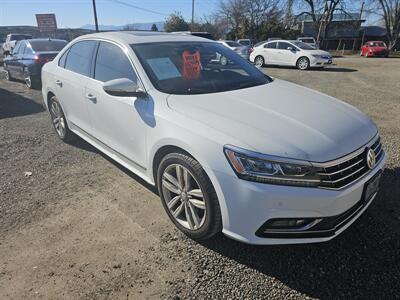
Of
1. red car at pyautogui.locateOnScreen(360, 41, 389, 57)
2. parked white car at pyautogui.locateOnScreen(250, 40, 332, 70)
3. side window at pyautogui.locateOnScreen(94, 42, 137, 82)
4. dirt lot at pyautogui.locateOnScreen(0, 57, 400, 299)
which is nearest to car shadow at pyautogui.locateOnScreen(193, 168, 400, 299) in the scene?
dirt lot at pyautogui.locateOnScreen(0, 57, 400, 299)

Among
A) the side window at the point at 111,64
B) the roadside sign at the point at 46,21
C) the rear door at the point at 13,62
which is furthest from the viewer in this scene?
the roadside sign at the point at 46,21

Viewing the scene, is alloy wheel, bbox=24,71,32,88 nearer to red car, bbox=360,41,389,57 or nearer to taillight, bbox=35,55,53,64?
taillight, bbox=35,55,53,64

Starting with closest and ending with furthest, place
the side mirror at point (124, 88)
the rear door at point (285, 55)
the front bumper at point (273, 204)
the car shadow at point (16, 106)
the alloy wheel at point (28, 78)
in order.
→ the front bumper at point (273, 204), the side mirror at point (124, 88), the car shadow at point (16, 106), the alloy wheel at point (28, 78), the rear door at point (285, 55)

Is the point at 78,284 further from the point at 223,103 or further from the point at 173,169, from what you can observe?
the point at 223,103

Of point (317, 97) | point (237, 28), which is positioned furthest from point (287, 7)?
point (317, 97)

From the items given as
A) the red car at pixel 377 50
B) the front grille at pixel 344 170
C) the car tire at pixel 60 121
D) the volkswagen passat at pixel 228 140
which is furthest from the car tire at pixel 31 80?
the red car at pixel 377 50

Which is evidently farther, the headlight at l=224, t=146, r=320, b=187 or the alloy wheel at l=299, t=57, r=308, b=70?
the alloy wheel at l=299, t=57, r=308, b=70

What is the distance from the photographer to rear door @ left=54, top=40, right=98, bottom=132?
3908 mm

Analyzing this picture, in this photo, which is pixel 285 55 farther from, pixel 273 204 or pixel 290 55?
pixel 273 204

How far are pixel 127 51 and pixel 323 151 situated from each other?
2.14 m

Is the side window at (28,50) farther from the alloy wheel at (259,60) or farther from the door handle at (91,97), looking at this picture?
the alloy wheel at (259,60)

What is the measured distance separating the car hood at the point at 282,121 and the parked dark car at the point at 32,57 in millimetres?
8485

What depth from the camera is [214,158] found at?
7.61 ft

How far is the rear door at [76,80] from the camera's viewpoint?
391 cm
